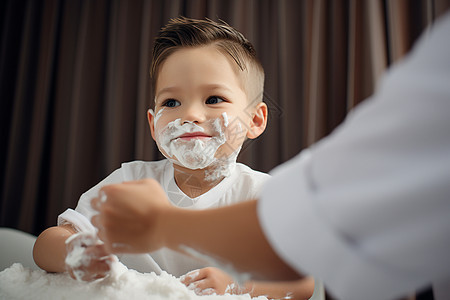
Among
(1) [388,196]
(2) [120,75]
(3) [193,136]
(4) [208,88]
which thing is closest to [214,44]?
(4) [208,88]

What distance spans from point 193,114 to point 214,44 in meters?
0.22

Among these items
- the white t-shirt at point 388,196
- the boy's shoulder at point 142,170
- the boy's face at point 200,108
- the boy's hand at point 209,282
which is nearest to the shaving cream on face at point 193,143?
the boy's face at point 200,108

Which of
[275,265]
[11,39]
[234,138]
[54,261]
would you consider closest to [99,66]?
[11,39]

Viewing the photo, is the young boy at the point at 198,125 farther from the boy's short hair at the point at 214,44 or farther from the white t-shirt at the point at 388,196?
the white t-shirt at the point at 388,196

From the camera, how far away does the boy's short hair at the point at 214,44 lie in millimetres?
922

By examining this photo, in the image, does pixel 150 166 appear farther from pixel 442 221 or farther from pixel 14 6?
pixel 14 6

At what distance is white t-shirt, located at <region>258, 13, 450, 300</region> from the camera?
0.91 feet

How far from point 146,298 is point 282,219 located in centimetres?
32

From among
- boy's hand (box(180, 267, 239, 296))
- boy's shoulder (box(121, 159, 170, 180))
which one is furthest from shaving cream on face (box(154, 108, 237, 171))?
boy's hand (box(180, 267, 239, 296))

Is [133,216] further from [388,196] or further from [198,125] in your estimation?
[198,125]

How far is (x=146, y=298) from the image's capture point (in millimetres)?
532

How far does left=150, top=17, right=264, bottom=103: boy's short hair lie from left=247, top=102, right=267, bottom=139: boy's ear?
0.02 m

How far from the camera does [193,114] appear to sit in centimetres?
82

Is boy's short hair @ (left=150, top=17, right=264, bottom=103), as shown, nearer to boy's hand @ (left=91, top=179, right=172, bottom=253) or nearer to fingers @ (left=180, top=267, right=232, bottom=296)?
fingers @ (left=180, top=267, right=232, bottom=296)
